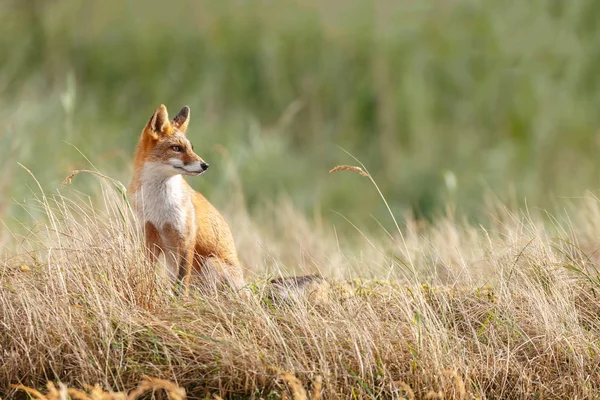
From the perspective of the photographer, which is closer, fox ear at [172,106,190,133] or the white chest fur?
the white chest fur

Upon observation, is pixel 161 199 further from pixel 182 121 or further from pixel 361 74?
pixel 361 74

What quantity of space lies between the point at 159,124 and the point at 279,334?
1.90 meters

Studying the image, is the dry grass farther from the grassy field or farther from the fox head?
the fox head

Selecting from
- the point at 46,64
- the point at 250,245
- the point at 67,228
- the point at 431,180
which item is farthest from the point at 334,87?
the point at 67,228

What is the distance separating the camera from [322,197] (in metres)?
14.5

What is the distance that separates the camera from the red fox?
529 cm

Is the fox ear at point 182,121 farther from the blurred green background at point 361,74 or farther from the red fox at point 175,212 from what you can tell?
the blurred green background at point 361,74

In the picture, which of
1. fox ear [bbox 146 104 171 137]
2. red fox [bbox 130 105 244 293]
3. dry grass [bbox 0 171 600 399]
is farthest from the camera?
fox ear [bbox 146 104 171 137]

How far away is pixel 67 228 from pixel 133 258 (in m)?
0.55

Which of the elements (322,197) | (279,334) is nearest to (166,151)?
(279,334)

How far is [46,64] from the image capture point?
16.3 meters

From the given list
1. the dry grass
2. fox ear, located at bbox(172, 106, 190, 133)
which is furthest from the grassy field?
fox ear, located at bbox(172, 106, 190, 133)

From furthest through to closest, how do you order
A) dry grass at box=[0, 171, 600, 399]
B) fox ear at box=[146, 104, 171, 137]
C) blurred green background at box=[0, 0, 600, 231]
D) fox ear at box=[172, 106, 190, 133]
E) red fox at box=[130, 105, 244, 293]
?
blurred green background at box=[0, 0, 600, 231], fox ear at box=[172, 106, 190, 133], fox ear at box=[146, 104, 171, 137], red fox at box=[130, 105, 244, 293], dry grass at box=[0, 171, 600, 399]

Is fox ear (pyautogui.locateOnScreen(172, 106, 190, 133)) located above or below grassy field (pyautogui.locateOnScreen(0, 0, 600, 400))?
above
